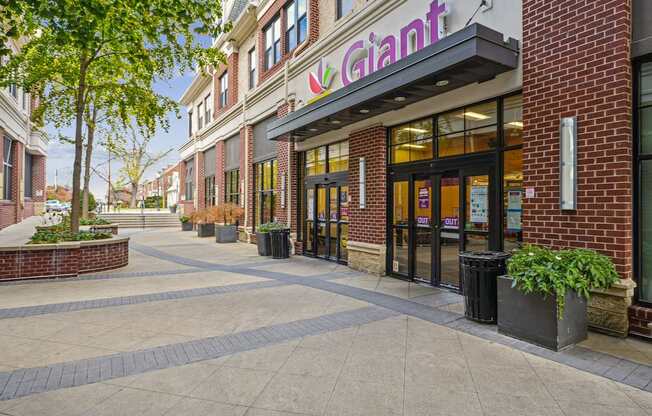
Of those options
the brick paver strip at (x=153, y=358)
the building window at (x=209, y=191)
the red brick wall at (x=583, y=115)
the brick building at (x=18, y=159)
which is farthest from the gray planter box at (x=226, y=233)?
the red brick wall at (x=583, y=115)

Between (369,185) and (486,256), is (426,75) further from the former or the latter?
(369,185)

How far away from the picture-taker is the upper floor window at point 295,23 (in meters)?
12.5

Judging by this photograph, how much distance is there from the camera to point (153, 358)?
4.19 m

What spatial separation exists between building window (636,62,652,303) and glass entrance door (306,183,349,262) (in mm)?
6502

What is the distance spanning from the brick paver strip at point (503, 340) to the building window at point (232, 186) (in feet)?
36.0

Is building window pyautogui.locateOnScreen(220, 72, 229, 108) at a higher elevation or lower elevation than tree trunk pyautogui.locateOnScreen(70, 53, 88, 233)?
higher

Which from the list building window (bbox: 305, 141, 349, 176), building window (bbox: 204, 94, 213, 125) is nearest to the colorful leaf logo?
building window (bbox: 305, 141, 349, 176)

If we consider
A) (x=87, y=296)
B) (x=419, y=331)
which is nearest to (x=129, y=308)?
(x=87, y=296)

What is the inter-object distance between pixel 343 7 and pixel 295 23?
289cm

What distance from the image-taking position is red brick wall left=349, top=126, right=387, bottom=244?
347 inches

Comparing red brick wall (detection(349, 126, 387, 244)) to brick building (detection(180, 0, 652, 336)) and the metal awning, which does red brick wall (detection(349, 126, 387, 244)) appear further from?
the metal awning

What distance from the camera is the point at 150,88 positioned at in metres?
12.6

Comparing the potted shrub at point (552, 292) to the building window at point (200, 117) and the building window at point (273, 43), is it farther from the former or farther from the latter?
the building window at point (200, 117)

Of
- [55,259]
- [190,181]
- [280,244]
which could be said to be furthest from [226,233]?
[190,181]
